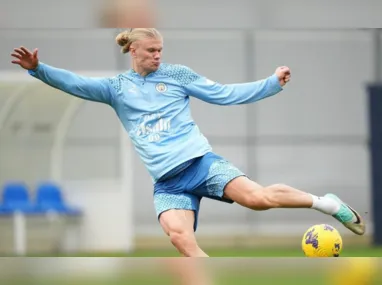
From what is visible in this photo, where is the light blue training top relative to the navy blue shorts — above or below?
above

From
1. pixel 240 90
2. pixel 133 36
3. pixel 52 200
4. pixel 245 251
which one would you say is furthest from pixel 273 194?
pixel 52 200

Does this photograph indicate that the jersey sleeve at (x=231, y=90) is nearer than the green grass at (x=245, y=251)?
Yes

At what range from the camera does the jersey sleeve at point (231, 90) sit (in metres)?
4.91

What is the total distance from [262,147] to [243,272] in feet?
37.0

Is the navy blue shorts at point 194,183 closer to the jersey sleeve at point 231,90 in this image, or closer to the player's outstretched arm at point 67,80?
the jersey sleeve at point 231,90

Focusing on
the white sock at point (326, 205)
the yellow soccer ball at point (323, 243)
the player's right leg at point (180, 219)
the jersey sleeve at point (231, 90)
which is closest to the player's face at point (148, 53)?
the jersey sleeve at point (231, 90)

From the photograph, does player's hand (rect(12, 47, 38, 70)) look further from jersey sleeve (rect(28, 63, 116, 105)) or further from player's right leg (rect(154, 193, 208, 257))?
player's right leg (rect(154, 193, 208, 257))

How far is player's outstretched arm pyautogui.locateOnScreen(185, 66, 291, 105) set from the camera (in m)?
4.90

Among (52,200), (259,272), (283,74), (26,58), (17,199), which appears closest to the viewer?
(259,272)

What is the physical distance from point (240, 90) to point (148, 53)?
0.49m

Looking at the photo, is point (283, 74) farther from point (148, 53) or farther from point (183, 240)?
point (183, 240)

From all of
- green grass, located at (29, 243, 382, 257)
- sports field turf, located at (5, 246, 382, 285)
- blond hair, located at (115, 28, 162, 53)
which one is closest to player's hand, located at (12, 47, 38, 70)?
blond hair, located at (115, 28, 162, 53)

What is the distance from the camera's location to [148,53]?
197 inches

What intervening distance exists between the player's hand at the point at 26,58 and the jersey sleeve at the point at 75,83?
60mm
